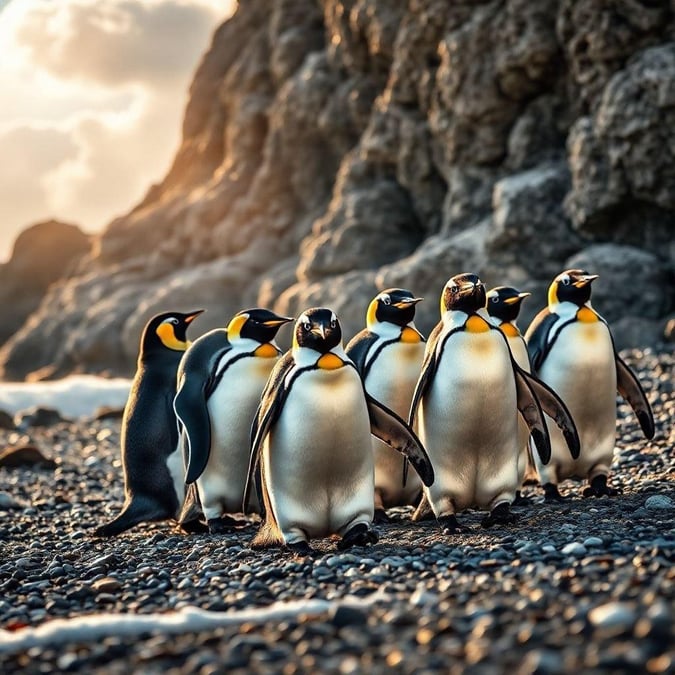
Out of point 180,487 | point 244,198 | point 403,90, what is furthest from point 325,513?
point 244,198

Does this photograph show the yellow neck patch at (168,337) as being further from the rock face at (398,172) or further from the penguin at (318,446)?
the rock face at (398,172)

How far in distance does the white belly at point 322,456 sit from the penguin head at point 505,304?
1.71 meters

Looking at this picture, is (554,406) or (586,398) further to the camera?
(586,398)

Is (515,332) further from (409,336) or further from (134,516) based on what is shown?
(134,516)

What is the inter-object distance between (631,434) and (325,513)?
14.0 ft

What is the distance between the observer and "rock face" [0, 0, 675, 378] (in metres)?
Answer: 16.8

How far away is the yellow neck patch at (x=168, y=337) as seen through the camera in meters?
7.30

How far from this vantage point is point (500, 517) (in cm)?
542

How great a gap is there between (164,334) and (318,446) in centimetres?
257

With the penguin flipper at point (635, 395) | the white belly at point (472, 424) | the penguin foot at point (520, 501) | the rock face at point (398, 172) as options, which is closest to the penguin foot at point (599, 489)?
the penguin foot at point (520, 501)

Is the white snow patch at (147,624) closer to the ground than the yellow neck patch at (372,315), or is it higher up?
closer to the ground

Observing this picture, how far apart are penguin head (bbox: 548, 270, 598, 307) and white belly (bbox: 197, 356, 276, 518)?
1.96 m

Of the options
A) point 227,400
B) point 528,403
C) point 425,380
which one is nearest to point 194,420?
point 227,400

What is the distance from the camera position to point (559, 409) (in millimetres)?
5785
